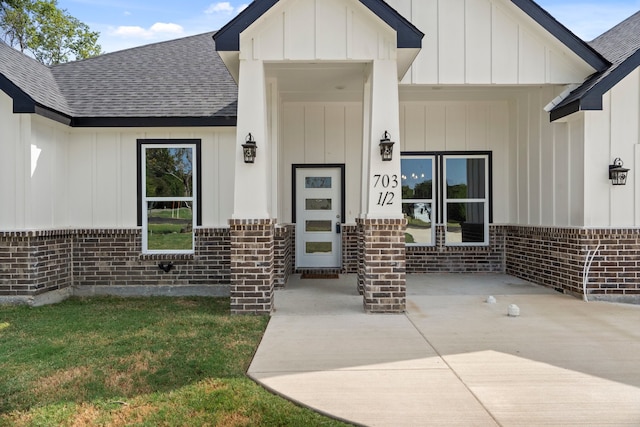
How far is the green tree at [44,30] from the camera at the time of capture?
23.4 metres

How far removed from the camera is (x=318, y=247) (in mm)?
9875

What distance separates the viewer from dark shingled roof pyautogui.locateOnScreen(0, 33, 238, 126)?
26.2 ft

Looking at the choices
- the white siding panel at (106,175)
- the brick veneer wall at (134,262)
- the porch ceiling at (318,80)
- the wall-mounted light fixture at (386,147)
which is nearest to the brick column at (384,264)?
the wall-mounted light fixture at (386,147)

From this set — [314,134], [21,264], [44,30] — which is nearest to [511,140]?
[314,134]

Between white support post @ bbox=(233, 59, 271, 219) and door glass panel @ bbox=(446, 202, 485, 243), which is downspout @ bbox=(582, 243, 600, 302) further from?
white support post @ bbox=(233, 59, 271, 219)

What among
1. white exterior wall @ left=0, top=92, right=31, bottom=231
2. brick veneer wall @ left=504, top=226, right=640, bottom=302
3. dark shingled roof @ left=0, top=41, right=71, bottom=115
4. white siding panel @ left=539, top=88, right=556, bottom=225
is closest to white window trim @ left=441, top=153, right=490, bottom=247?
white siding panel @ left=539, top=88, right=556, bottom=225

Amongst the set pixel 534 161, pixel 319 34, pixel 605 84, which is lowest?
pixel 534 161

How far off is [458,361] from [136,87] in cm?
778

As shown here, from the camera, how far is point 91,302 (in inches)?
295

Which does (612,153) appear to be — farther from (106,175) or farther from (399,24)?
(106,175)

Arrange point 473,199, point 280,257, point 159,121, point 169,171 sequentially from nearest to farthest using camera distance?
point 159,121 < point 280,257 < point 169,171 < point 473,199

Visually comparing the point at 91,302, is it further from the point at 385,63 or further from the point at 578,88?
the point at 578,88

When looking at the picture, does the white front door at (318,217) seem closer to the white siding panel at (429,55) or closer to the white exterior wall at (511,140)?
the white exterior wall at (511,140)

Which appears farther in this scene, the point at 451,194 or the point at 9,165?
the point at 451,194
